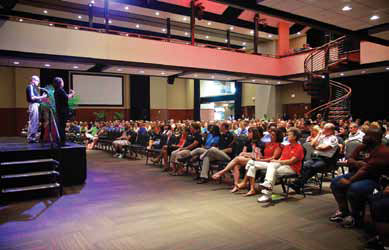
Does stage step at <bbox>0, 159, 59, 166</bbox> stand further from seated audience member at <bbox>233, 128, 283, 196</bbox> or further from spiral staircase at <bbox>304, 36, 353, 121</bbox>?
spiral staircase at <bbox>304, 36, 353, 121</bbox>

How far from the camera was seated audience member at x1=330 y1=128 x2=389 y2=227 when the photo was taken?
3201 millimetres

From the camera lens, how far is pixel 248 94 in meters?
23.0

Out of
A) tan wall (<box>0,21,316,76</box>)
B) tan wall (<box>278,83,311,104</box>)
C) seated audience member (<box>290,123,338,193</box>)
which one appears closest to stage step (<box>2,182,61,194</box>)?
seated audience member (<box>290,123,338,193</box>)

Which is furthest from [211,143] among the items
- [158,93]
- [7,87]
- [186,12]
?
[158,93]

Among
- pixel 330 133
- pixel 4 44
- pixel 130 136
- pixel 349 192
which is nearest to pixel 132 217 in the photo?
pixel 349 192

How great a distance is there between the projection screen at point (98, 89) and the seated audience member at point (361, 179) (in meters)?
19.0

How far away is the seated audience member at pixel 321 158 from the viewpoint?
4824 millimetres

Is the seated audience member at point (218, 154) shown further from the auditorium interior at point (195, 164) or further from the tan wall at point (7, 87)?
the tan wall at point (7, 87)

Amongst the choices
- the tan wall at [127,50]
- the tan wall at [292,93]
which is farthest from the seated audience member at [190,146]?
the tan wall at [292,93]

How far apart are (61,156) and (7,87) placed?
1583 cm

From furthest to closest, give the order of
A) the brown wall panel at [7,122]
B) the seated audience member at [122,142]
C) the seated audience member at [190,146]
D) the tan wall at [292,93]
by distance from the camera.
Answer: the tan wall at [292,93]
the brown wall panel at [7,122]
the seated audience member at [122,142]
the seated audience member at [190,146]

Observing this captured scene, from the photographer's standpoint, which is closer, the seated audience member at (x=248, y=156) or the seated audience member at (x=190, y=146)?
the seated audience member at (x=248, y=156)

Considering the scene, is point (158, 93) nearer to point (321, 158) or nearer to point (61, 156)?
point (61, 156)

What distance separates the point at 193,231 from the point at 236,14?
1613 cm
